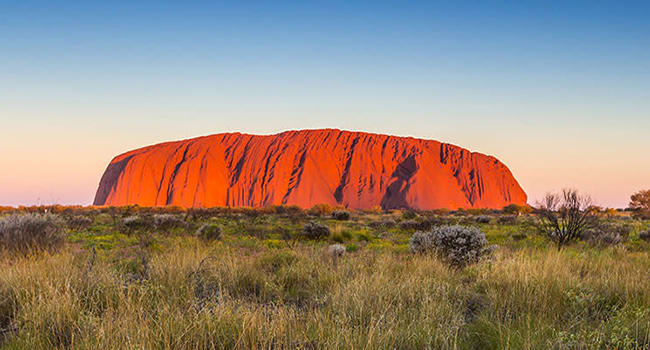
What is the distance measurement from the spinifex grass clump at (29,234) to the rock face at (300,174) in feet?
230

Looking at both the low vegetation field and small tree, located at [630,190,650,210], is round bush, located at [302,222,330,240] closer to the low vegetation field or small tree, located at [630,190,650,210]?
the low vegetation field

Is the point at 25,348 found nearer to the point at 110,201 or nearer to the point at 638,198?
the point at 638,198

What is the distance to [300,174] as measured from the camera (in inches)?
3310

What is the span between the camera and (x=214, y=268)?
6.21 meters

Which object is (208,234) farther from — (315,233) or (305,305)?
(305,305)

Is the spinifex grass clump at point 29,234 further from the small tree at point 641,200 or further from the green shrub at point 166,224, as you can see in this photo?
the small tree at point 641,200

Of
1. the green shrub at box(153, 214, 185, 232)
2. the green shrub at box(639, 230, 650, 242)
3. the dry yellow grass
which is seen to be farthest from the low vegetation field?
the green shrub at box(153, 214, 185, 232)

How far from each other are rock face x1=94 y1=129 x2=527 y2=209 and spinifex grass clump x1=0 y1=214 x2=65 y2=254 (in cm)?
6998

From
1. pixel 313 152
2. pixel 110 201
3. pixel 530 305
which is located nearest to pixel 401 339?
pixel 530 305

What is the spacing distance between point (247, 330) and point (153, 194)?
92286 millimetres

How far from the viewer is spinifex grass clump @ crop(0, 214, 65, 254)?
7.91 meters

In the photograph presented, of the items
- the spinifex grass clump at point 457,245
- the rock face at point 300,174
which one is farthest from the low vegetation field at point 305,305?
the rock face at point 300,174

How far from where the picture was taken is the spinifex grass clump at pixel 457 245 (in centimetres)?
802

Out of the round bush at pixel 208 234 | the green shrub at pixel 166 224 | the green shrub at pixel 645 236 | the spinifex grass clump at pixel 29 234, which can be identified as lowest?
the green shrub at pixel 166 224
